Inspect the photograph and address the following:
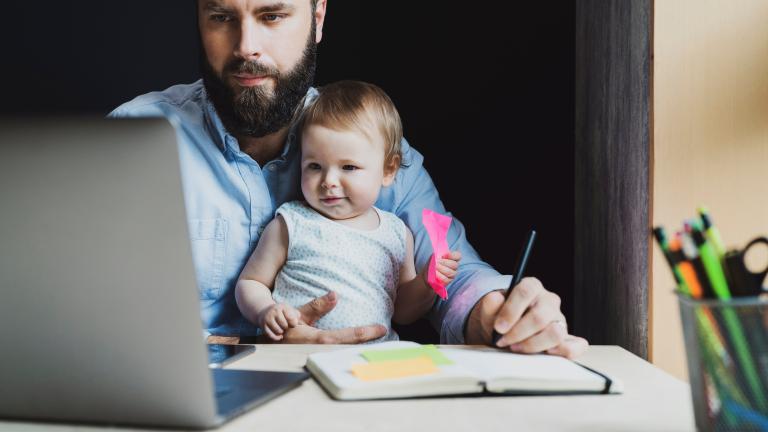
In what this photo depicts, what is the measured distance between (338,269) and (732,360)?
3.55ft

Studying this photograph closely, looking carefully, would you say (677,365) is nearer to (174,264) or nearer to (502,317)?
(502,317)

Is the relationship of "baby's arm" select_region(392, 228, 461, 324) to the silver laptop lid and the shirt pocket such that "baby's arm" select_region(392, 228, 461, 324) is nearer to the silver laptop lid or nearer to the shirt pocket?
the shirt pocket

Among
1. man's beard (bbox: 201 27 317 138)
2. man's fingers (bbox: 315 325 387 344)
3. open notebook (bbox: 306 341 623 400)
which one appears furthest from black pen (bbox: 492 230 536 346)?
man's beard (bbox: 201 27 317 138)

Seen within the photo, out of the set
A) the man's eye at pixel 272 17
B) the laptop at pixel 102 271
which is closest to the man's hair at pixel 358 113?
the man's eye at pixel 272 17

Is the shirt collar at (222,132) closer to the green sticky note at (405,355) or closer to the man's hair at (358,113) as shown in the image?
the man's hair at (358,113)

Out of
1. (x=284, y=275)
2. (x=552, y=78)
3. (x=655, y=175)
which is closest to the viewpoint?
(x=655, y=175)

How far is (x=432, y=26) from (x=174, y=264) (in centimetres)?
144

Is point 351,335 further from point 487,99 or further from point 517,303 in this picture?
Result: point 487,99

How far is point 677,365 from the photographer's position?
1288mm

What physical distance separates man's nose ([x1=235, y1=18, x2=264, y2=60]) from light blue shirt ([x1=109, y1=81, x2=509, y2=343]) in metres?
0.15

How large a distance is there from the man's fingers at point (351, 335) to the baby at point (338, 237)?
151 millimetres

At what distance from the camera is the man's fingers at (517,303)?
109 cm

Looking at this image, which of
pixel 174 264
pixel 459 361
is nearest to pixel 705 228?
pixel 459 361

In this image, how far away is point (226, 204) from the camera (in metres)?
1.67
